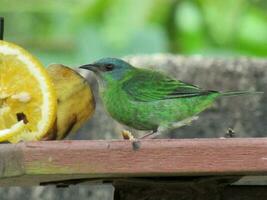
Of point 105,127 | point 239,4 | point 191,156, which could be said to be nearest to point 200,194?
point 191,156

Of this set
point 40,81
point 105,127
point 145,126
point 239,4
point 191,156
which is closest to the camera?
point 191,156

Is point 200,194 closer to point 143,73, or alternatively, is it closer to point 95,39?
point 143,73

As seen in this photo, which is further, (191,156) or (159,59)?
(159,59)

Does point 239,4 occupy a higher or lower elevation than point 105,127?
higher

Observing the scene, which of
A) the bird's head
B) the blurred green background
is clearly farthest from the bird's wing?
the blurred green background

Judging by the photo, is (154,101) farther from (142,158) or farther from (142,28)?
(142,28)

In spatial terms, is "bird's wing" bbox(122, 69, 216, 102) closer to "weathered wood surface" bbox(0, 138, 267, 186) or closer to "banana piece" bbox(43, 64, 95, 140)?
"banana piece" bbox(43, 64, 95, 140)

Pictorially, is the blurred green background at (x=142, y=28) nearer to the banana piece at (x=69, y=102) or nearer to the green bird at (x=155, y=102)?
the green bird at (x=155, y=102)
